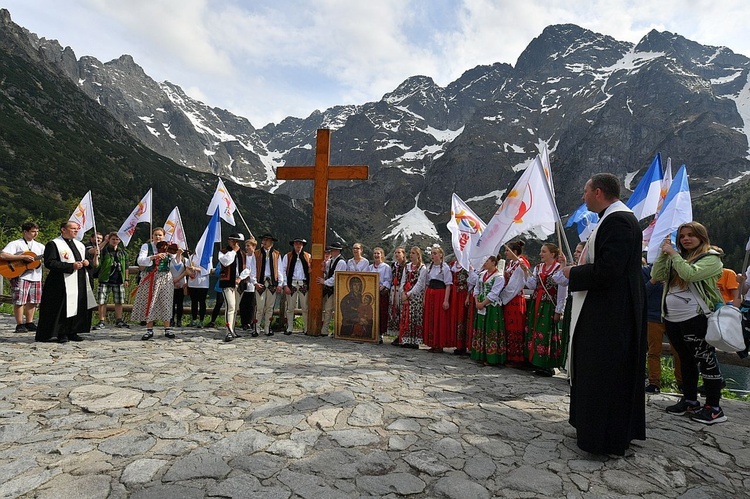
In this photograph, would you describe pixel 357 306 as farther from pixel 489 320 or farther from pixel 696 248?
pixel 696 248

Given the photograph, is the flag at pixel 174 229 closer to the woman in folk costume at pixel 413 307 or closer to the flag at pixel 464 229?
the woman in folk costume at pixel 413 307

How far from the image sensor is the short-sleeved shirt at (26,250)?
8.20 metres

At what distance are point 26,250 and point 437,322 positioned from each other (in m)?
8.15

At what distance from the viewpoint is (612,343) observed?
346 centimetres

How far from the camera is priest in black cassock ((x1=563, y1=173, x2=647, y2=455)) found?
3408mm

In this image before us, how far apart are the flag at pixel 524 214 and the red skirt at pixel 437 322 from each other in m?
2.30

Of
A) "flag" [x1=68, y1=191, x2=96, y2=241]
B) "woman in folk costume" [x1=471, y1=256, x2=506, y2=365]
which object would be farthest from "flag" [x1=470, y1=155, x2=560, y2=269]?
"flag" [x1=68, y1=191, x2=96, y2=241]

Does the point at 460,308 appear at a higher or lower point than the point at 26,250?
lower

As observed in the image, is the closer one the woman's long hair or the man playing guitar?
the woman's long hair

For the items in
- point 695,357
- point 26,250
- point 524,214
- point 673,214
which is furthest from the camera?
point 26,250

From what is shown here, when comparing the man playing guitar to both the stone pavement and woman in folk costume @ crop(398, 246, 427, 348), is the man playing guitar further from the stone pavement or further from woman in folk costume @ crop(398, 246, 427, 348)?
woman in folk costume @ crop(398, 246, 427, 348)

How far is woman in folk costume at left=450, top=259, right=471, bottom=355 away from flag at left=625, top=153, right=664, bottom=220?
12.8ft

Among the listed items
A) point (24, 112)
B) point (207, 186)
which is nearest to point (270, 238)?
point (24, 112)

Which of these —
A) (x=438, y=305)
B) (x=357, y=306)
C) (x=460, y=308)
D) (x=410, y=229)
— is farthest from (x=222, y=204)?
(x=410, y=229)
